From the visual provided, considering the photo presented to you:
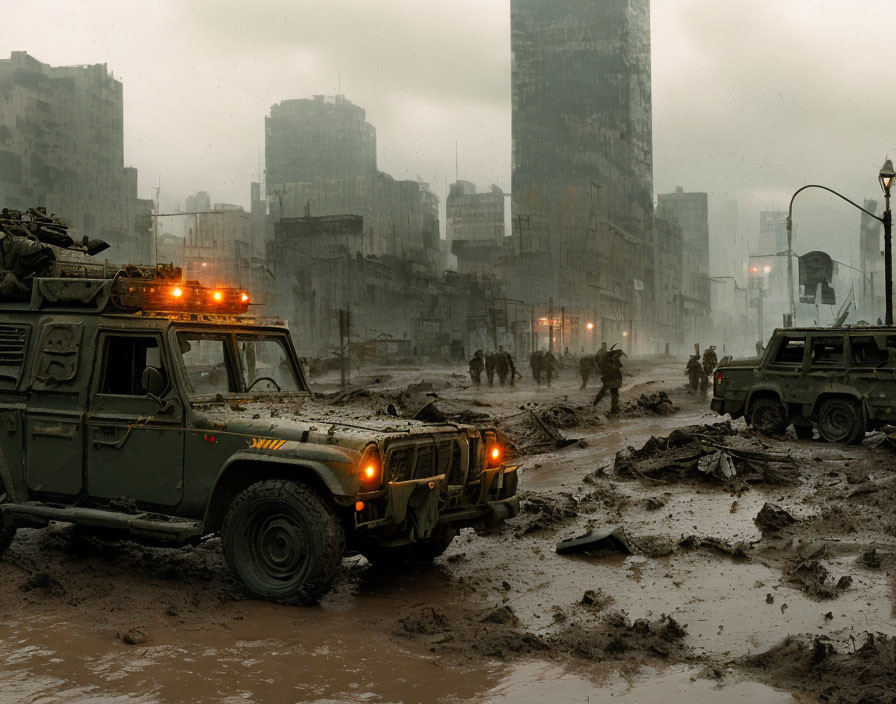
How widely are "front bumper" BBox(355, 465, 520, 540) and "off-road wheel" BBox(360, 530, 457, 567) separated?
379 mm

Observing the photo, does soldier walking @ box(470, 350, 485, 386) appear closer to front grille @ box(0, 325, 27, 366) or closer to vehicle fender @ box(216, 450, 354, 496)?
front grille @ box(0, 325, 27, 366)

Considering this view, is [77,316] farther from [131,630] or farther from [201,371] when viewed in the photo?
[131,630]

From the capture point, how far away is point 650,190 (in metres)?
189

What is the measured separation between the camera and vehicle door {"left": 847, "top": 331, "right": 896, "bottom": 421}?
44.6ft

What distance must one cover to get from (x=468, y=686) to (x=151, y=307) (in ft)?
13.3

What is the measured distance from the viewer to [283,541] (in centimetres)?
593

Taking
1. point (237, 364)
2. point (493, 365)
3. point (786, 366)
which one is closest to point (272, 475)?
point (237, 364)

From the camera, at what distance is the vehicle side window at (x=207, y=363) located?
6570 mm

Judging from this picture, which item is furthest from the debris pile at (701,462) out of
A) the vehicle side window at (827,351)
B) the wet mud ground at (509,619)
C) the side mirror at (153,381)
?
the side mirror at (153,381)

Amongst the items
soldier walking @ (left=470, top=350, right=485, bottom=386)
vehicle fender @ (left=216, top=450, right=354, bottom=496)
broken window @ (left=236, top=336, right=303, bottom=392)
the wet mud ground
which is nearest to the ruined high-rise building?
soldier walking @ (left=470, top=350, right=485, bottom=386)

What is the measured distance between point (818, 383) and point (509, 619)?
1079 centimetres

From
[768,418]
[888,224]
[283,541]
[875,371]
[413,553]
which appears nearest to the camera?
[283,541]

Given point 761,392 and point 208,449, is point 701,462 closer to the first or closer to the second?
point 761,392

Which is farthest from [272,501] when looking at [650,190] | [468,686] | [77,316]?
[650,190]
